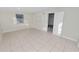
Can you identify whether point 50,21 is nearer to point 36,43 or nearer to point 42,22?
point 42,22

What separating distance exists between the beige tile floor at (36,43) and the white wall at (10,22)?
127 millimetres

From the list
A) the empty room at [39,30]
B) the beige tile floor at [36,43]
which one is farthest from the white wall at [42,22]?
the beige tile floor at [36,43]

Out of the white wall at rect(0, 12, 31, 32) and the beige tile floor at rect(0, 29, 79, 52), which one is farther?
the beige tile floor at rect(0, 29, 79, 52)

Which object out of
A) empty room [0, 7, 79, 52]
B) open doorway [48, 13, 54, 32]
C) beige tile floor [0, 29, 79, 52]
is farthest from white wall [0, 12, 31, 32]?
open doorway [48, 13, 54, 32]

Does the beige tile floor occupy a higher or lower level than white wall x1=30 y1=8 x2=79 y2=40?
lower

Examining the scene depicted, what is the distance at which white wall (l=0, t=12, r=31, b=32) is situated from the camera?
56.2 inches

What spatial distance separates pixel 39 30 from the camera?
5.22 feet

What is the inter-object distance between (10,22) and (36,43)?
701 millimetres

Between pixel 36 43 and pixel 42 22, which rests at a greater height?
pixel 42 22

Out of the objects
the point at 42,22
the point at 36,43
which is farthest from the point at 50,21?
the point at 36,43

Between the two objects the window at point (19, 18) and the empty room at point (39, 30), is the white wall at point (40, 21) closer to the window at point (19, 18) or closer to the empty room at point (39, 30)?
the empty room at point (39, 30)

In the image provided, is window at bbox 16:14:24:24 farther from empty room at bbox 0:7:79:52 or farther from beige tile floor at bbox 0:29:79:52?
beige tile floor at bbox 0:29:79:52

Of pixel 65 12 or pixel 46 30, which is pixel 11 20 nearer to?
pixel 46 30
